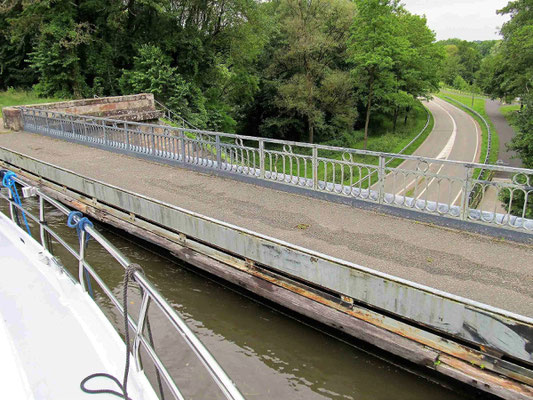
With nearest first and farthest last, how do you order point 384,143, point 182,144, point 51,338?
point 51,338
point 182,144
point 384,143

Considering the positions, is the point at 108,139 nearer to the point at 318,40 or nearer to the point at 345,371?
the point at 345,371

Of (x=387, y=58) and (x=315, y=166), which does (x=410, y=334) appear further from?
(x=387, y=58)

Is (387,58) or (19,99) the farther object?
(387,58)

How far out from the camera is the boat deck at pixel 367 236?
5855 mm

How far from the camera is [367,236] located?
7.36 metres

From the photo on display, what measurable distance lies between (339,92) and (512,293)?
1277 inches

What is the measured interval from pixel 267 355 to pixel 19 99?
26.8 meters

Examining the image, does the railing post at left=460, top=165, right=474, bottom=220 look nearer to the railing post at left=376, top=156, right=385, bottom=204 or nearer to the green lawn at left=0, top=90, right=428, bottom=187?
the railing post at left=376, top=156, right=385, bottom=204

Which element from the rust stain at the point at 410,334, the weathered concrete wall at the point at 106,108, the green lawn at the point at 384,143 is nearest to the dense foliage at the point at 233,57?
the green lawn at the point at 384,143

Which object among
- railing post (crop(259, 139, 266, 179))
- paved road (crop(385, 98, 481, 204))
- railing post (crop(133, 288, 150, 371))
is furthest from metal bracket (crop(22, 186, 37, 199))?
paved road (crop(385, 98, 481, 204))

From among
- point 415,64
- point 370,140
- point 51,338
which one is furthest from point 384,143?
A: point 51,338

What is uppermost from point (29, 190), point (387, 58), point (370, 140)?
point (387, 58)

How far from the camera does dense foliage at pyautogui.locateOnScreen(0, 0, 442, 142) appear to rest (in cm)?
2689

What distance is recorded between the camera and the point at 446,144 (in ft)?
118
